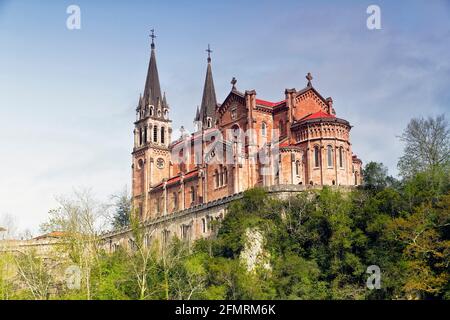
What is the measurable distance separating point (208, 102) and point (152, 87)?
51.4 feet

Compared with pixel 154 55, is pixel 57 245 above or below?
below

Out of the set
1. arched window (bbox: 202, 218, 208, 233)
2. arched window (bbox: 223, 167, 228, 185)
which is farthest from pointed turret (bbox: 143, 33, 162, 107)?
arched window (bbox: 202, 218, 208, 233)

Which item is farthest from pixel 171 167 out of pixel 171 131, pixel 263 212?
pixel 263 212

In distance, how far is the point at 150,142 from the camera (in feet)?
305

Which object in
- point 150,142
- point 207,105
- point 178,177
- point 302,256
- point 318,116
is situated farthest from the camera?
point 207,105

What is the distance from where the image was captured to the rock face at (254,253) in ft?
193

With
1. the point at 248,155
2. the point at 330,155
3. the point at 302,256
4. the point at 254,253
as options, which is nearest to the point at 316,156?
the point at 330,155

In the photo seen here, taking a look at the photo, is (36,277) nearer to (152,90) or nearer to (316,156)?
(316,156)

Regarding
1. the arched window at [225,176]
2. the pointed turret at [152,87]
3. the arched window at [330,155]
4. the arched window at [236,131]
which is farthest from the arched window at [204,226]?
the pointed turret at [152,87]

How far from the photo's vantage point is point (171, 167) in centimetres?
9356

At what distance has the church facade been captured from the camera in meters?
67.6

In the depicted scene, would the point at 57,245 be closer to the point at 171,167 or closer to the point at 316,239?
the point at 316,239
